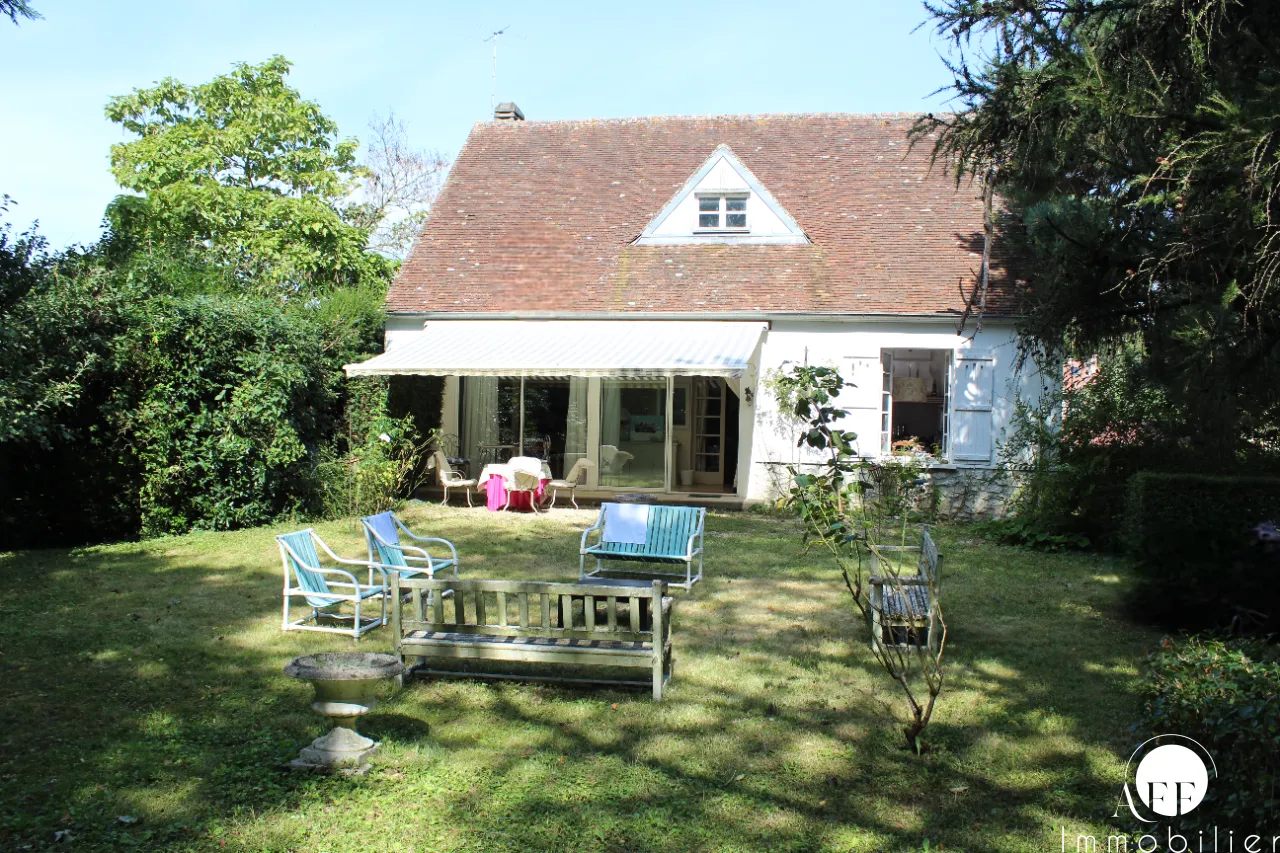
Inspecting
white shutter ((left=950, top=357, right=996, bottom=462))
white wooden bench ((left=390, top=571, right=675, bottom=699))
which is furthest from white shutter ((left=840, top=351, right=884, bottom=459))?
white wooden bench ((left=390, top=571, right=675, bottom=699))

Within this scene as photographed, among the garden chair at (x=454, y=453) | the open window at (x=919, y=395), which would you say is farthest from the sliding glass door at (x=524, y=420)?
the open window at (x=919, y=395)

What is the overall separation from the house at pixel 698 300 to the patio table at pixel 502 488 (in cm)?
160

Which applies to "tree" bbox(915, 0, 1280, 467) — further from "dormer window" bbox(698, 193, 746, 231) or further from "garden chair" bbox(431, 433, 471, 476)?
"garden chair" bbox(431, 433, 471, 476)

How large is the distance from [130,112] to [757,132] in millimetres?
19970

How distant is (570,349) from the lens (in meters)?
15.2

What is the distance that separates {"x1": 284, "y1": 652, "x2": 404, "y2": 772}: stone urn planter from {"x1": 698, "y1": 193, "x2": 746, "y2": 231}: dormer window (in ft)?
44.6

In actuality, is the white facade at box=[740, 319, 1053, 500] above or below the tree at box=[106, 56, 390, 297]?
below

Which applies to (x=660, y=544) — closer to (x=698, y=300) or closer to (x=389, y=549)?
(x=389, y=549)

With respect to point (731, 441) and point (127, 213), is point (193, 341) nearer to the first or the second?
point (731, 441)

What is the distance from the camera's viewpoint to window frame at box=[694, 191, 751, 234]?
57.1 feet

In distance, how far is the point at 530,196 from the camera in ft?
61.9

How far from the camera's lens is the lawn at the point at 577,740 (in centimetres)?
434

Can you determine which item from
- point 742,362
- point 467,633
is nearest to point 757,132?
point 742,362

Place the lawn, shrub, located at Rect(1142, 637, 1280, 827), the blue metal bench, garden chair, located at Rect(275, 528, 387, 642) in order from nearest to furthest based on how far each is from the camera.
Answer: shrub, located at Rect(1142, 637, 1280, 827)
the lawn
garden chair, located at Rect(275, 528, 387, 642)
the blue metal bench
